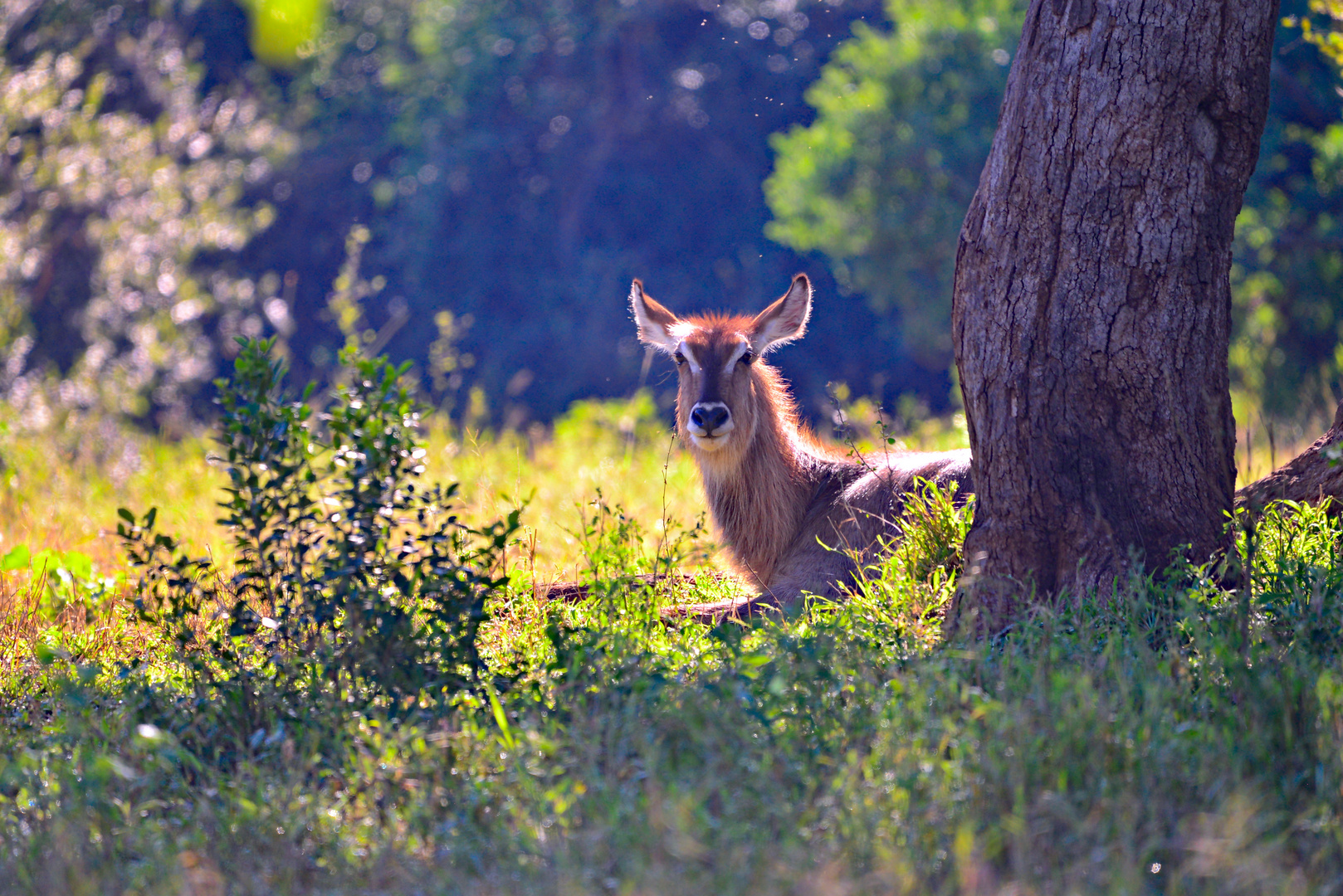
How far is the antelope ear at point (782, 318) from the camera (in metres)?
5.99

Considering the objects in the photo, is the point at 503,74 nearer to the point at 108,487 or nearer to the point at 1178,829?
the point at 108,487

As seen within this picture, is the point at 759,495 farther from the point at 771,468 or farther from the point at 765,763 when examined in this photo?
the point at 765,763

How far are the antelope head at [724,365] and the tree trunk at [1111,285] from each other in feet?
5.62

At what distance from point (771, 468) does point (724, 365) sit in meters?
0.55

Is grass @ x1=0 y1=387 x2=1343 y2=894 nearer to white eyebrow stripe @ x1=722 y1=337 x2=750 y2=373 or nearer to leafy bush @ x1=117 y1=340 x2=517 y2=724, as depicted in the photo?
leafy bush @ x1=117 y1=340 x2=517 y2=724

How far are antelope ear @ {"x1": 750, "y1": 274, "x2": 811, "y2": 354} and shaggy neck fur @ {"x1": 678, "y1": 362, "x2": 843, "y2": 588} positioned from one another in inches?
8.3

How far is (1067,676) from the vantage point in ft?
9.60

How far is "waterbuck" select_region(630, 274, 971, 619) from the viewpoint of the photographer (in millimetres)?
5355

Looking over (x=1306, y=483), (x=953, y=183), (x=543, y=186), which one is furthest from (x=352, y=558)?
(x=543, y=186)

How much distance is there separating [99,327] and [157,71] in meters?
4.22

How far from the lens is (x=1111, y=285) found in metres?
3.88

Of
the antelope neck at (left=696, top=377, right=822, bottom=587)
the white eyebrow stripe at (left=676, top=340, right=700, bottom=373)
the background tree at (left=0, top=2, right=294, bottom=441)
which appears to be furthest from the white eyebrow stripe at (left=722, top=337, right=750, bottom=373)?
the background tree at (left=0, top=2, right=294, bottom=441)

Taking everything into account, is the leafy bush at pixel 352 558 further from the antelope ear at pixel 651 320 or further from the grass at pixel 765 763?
the antelope ear at pixel 651 320

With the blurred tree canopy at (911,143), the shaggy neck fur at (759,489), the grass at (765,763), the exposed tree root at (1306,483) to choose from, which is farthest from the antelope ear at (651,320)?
the blurred tree canopy at (911,143)
